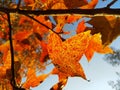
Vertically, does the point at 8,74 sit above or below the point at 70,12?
below

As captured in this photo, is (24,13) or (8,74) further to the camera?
(8,74)

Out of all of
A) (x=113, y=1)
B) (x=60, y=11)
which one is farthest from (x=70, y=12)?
(x=113, y=1)

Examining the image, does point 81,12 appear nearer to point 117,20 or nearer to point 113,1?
point 113,1

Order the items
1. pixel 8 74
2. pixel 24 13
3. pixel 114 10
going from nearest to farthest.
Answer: pixel 114 10 < pixel 24 13 < pixel 8 74

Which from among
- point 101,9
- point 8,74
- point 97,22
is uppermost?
point 101,9

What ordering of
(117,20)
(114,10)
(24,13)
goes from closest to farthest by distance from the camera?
(114,10) < (24,13) < (117,20)

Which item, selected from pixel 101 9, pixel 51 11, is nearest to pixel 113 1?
pixel 101 9

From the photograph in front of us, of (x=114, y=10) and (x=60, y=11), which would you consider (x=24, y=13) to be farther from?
(x=114, y=10)

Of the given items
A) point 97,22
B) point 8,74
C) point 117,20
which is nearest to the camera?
point 117,20

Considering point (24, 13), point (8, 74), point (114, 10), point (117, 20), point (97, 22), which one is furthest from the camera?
point (8, 74)
